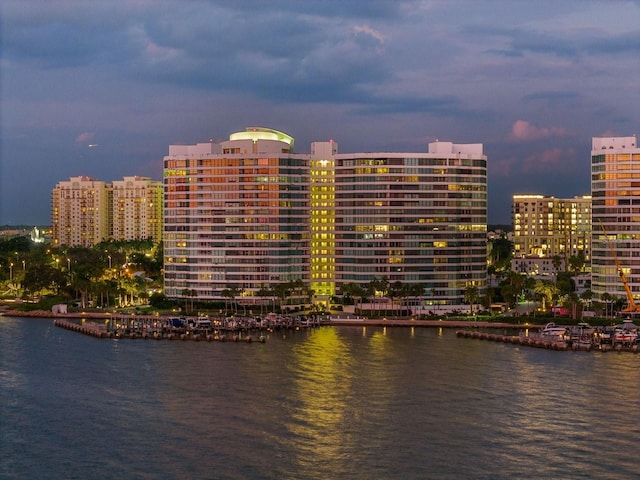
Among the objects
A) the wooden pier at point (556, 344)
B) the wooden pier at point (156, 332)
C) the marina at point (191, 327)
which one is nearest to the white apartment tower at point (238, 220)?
the marina at point (191, 327)

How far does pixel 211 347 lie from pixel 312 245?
114 feet

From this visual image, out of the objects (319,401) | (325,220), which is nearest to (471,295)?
(325,220)

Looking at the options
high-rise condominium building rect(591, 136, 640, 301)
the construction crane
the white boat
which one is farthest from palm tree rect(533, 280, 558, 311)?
the white boat

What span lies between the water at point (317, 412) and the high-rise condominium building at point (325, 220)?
29.1 meters

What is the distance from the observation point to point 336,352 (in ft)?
298

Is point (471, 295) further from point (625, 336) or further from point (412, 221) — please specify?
point (625, 336)

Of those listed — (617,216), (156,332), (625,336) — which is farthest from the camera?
(617,216)

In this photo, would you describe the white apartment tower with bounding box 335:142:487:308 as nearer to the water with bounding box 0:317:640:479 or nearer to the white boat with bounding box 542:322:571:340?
the white boat with bounding box 542:322:571:340

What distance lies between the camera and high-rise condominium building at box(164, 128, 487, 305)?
125 meters

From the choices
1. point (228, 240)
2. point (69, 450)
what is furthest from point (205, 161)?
point (69, 450)

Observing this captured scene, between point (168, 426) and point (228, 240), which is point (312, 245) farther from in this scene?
point (168, 426)

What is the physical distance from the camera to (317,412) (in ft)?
215

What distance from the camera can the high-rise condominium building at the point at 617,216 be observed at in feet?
385

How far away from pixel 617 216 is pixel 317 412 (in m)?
65.7
